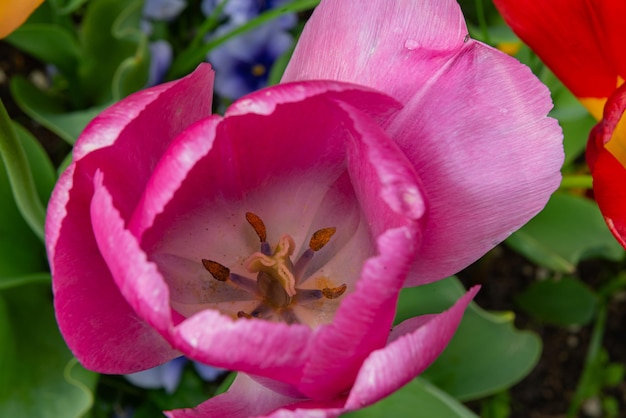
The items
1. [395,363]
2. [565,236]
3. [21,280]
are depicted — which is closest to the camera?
[395,363]

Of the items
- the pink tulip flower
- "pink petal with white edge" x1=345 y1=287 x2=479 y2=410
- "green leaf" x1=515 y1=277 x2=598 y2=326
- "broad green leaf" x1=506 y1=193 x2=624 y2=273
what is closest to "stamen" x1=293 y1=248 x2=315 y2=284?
the pink tulip flower

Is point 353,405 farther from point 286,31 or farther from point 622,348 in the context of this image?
point 622,348

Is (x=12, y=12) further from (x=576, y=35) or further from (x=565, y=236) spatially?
(x=565, y=236)

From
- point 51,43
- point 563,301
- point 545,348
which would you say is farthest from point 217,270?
point 545,348

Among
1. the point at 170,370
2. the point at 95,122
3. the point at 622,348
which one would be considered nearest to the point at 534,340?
the point at 170,370

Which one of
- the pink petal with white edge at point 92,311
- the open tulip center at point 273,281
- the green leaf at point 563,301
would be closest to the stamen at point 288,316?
the open tulip center at point 273,281

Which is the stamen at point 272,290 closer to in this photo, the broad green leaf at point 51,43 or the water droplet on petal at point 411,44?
the water droplet on petal at point 411,44
